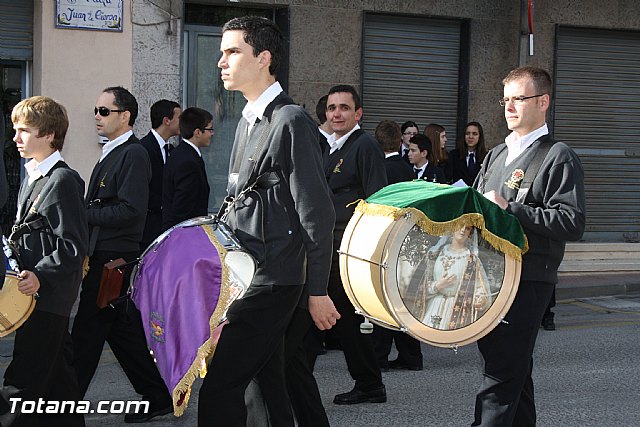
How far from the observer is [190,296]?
155 inches

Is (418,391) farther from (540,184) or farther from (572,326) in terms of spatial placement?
(572,326)

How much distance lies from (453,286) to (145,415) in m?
2.55

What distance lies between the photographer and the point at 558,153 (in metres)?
4.71

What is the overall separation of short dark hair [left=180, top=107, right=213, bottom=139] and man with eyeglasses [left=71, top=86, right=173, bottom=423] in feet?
6.31

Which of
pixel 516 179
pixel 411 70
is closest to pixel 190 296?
pixel 516 179

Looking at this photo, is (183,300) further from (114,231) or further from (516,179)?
(114,231)

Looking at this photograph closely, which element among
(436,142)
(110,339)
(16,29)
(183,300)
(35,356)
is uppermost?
(16,29)

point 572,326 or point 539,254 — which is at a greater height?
point 539,254

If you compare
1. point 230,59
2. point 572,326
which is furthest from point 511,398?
point 572,326

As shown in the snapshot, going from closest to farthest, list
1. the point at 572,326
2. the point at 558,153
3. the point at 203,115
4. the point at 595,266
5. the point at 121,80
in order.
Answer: the point at 558,153 < the point at 203,115 < the point at 572,326 < the point at 121,80 < the point at 595,266

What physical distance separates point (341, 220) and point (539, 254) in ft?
7.71

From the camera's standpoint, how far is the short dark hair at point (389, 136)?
8297 mm

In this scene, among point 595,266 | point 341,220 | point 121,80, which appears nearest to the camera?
point 341,220

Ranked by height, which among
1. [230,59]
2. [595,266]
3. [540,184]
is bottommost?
[595,266]
